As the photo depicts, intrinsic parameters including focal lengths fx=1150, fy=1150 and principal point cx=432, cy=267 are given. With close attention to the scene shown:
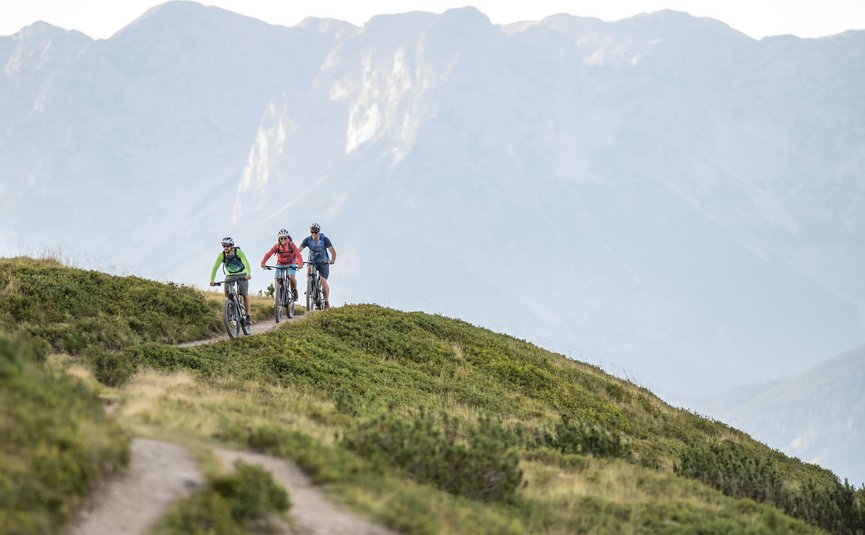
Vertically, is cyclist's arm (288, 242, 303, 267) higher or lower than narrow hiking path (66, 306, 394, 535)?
higher

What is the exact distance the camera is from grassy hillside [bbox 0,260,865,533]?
1343 centimetres

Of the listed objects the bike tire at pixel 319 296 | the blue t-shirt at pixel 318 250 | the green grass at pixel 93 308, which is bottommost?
the green grass at pixel 93 308

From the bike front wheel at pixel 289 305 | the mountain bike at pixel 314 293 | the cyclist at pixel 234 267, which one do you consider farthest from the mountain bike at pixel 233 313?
the mountain bike at pixel 314 293

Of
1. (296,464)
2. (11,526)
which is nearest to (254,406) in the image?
(296,464)

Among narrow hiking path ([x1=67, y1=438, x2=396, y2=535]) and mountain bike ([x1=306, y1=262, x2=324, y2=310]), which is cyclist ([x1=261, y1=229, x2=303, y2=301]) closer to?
mountain bike ([x1=306, y1=262, x2=324, y2=310])

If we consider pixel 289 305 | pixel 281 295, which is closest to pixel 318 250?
pixel 289 305

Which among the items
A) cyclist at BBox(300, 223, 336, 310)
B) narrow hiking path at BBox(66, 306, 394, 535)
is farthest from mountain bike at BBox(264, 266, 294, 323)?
narrow hiking path at BBox(66, 306, 394, 535)

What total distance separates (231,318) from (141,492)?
17100mm

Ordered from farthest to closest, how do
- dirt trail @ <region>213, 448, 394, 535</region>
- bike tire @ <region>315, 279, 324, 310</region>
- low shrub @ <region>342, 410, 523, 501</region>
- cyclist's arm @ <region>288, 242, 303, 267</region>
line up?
bike tire @ <region>315, 279, 324, 310</region>
cyclist's arm @ <region>288, 242, 303, 267</region>
low shrub @ <region>342, 410, 523, 501</region>
dirt trail @ <region>213, 448, 394, 535</region>

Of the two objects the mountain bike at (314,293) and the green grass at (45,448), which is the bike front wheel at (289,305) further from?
the green grass at (45,448)

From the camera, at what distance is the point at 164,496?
1044cm

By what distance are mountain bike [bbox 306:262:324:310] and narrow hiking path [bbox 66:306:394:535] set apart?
21.9m

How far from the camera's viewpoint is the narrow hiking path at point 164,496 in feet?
32.1

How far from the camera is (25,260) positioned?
30250 millimetres
